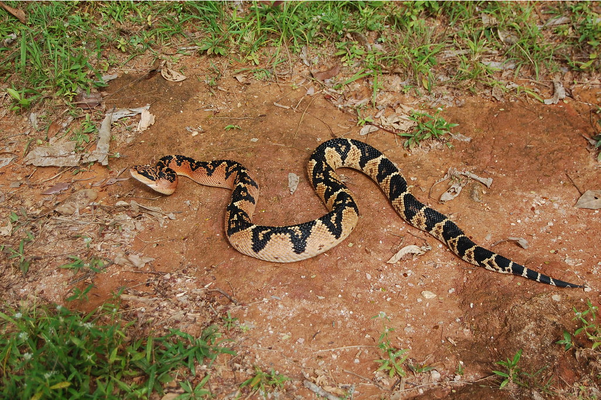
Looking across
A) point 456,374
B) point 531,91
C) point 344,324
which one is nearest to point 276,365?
point 344,324

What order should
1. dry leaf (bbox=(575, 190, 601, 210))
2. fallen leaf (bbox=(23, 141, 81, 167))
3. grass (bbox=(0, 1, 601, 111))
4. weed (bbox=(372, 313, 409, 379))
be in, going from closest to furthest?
weed (bbox=(372, 313, 409, 379)), dry leaf (bbox=(575, 190, 601, 210)), fallen leaf (bbox=(23, 141, 81, 167)), grass (bbox=(0, 1, 601, 111))

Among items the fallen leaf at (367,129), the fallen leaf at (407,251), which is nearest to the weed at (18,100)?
the fallen leaf at (367,129)

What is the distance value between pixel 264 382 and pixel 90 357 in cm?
154

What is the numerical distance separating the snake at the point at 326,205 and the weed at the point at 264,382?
1.50m

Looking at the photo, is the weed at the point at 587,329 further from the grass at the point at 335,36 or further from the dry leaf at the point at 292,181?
the grass at the point at 335,36

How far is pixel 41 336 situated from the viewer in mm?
4043

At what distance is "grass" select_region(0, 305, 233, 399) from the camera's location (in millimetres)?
3676

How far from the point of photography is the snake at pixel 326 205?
5.20 m

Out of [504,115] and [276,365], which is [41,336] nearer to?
[276,365]

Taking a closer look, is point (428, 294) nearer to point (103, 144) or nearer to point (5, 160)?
point (103, 144)

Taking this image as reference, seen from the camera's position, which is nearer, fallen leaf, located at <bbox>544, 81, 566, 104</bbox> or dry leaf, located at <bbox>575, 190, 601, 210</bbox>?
dry leaf, located at <bbox>575, 190, 601, 210</bbox>

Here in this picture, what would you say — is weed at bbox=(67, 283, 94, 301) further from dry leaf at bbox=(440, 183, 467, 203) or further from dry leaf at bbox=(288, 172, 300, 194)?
dry leaf at bbox=(440, 183, 467, 203)

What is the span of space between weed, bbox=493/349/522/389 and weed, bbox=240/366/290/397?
80.3 inches

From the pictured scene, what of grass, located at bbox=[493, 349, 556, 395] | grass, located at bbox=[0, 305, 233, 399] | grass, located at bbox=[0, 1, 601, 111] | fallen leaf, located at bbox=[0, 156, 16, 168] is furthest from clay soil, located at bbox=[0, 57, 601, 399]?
grass, located at bbox=[0, 1, 601, 111]
